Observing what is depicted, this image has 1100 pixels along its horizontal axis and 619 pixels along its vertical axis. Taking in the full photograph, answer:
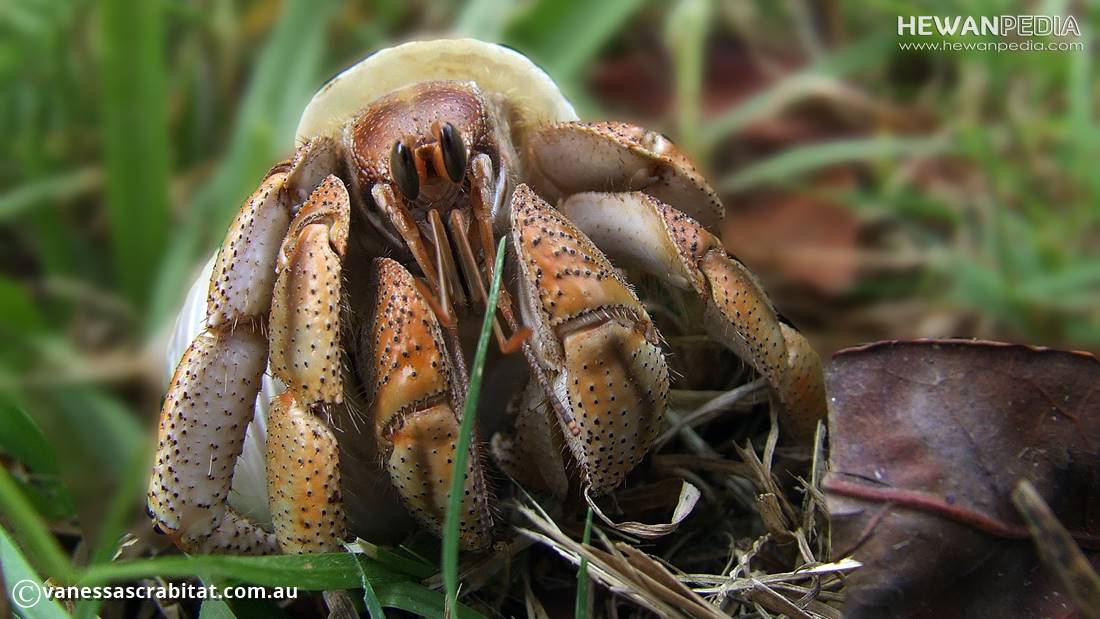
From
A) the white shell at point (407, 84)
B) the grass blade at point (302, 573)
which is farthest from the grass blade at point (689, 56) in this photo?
the grass blade at point (302, 573)

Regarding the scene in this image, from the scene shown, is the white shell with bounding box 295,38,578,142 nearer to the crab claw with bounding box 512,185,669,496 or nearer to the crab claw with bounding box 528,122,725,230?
the crab claw with bounding box 528,122,725,230

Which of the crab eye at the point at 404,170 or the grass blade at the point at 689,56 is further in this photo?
the grass blade at the point at 689,56

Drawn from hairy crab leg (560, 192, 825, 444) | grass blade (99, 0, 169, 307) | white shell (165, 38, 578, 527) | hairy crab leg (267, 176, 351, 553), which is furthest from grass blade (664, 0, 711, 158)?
hairy crab leg (267, 176, 351, 553)

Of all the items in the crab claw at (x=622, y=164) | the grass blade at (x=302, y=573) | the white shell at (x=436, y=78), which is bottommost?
the grass blade at (x=302, y=573)

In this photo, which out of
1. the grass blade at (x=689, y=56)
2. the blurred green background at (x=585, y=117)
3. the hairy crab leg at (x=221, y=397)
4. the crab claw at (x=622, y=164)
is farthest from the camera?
the grass blade at (x=689, y=56)

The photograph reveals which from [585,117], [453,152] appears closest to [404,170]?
[453,152]

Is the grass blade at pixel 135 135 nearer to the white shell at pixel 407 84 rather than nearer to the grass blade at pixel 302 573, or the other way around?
the white shell at pixel 407 84

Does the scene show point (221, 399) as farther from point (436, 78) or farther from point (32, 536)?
point (436, 78)

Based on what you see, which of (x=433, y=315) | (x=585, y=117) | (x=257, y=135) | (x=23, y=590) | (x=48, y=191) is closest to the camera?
(x=23, y=590)
